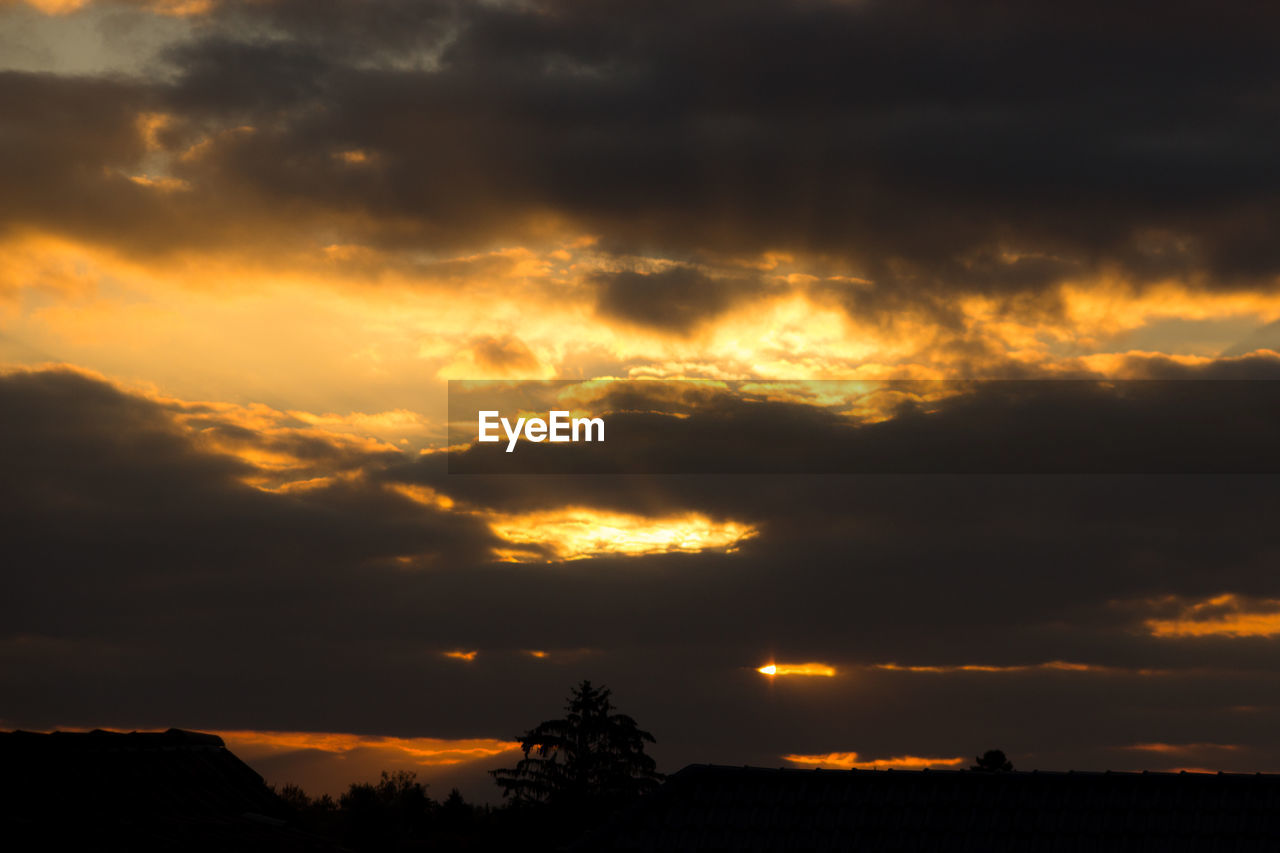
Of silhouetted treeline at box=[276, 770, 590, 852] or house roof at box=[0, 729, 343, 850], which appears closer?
house roof at box=[0, 729, 343, 850]

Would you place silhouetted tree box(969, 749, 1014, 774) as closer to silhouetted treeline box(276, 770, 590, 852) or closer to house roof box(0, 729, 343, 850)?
silhouetted treeline box(276, 770, 590, 852)

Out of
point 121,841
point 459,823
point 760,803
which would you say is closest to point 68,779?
point 121,841

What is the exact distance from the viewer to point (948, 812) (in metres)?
33.7

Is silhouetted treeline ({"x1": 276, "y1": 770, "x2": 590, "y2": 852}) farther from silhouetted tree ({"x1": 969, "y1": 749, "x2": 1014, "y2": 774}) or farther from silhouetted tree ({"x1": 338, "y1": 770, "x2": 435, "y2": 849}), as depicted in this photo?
silhouetted tree ({"x1": 969, "y1": 749, "x2": 1014, "y2": 774})

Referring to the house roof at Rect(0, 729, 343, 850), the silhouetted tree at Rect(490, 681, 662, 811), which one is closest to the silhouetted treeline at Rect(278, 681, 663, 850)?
the silhouetted tree at Rect(490, 681, 662, 811)

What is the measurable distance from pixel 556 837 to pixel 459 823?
67.8ft

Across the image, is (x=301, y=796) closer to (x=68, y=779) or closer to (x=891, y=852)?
(x=68, y=779)

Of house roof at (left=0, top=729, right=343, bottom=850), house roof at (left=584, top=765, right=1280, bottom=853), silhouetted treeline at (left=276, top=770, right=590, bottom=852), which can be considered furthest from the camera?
silhouetted treeline at (left=276, top=770, right=590, bottom=852)

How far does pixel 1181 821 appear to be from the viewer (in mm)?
31859

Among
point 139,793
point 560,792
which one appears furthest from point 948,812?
point 560,792

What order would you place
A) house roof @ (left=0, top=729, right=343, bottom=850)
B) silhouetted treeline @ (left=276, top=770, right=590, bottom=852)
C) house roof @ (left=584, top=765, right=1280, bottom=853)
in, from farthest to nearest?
silhouetted treeline @ (left=276, top=770, right=590, bottom=852), house roof @ (left=584, top=765, right=1280, bottom=853), house roof @ (left=0, top=729, right=343, bottom=850)

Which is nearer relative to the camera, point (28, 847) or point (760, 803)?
point (28, 847)

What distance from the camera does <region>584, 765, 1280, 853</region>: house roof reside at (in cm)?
3178

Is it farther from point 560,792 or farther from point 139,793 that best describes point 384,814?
point 139,793
